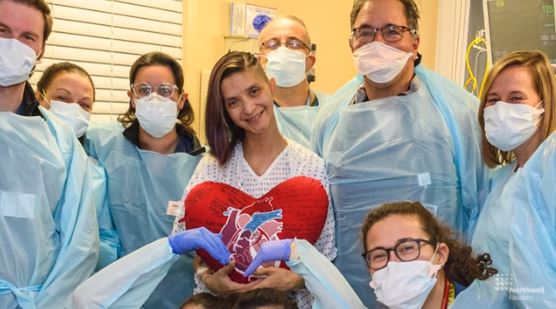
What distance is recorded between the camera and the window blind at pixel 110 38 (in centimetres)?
284

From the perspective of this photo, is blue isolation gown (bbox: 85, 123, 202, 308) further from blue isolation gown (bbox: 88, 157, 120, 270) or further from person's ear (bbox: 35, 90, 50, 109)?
person's ear (bbox: 35, 90, 50, 109)

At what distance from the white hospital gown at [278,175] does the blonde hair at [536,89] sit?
1.79 ft

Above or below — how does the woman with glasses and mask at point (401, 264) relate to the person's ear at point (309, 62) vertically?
below

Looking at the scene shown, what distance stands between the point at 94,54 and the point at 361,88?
1568 mm

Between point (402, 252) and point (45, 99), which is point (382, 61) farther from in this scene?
point (45, 99)

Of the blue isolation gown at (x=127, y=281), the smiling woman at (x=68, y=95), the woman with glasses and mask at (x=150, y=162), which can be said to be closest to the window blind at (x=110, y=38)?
the smiling woman at (x=68, y=95)

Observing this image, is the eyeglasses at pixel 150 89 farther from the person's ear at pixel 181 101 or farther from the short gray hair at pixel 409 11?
the short gray hair at pixel 409 11

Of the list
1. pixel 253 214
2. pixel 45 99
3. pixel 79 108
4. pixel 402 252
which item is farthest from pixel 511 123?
pixel 45 99

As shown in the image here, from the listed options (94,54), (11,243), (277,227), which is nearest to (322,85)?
(94,54)

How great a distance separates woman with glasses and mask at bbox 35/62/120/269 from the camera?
2.02 m

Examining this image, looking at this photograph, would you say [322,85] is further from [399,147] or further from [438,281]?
[438,281]

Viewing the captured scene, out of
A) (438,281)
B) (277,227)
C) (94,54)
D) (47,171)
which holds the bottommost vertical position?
(438,281)

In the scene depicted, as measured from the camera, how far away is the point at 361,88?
6.75 ft

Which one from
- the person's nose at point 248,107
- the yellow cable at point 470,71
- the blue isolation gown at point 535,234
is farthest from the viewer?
the yellow cable at point 470,71
